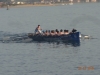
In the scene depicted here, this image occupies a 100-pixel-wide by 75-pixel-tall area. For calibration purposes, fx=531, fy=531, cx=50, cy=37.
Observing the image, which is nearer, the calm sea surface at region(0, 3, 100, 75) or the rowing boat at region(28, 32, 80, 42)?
the calm sea surface at region(0, 3, 100, 75)

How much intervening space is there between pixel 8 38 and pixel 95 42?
1185 centimetres

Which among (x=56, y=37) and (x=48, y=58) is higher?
(x=48, y=58)

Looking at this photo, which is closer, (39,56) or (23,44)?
(39,56)

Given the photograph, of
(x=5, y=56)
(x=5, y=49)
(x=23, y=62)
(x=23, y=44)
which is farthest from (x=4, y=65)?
(x=23, y=44)

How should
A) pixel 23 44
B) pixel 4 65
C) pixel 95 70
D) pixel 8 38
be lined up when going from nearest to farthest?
pixel 95 70 → pixel 4 65 → pixel 23 44 → pixel 8 38

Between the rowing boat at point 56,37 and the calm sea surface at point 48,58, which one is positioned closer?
the calm sea surface at point 48,58

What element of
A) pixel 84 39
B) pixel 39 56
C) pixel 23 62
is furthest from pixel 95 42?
pixel 23 62

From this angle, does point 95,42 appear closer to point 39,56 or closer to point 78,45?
point 78,45

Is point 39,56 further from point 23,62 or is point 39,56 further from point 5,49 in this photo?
point 5,49

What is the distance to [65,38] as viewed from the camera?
62.8m

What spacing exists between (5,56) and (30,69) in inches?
326

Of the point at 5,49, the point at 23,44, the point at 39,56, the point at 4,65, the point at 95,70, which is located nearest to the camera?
the point at 95,70

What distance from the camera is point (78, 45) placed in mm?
60750

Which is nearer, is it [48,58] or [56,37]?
[48,58]
